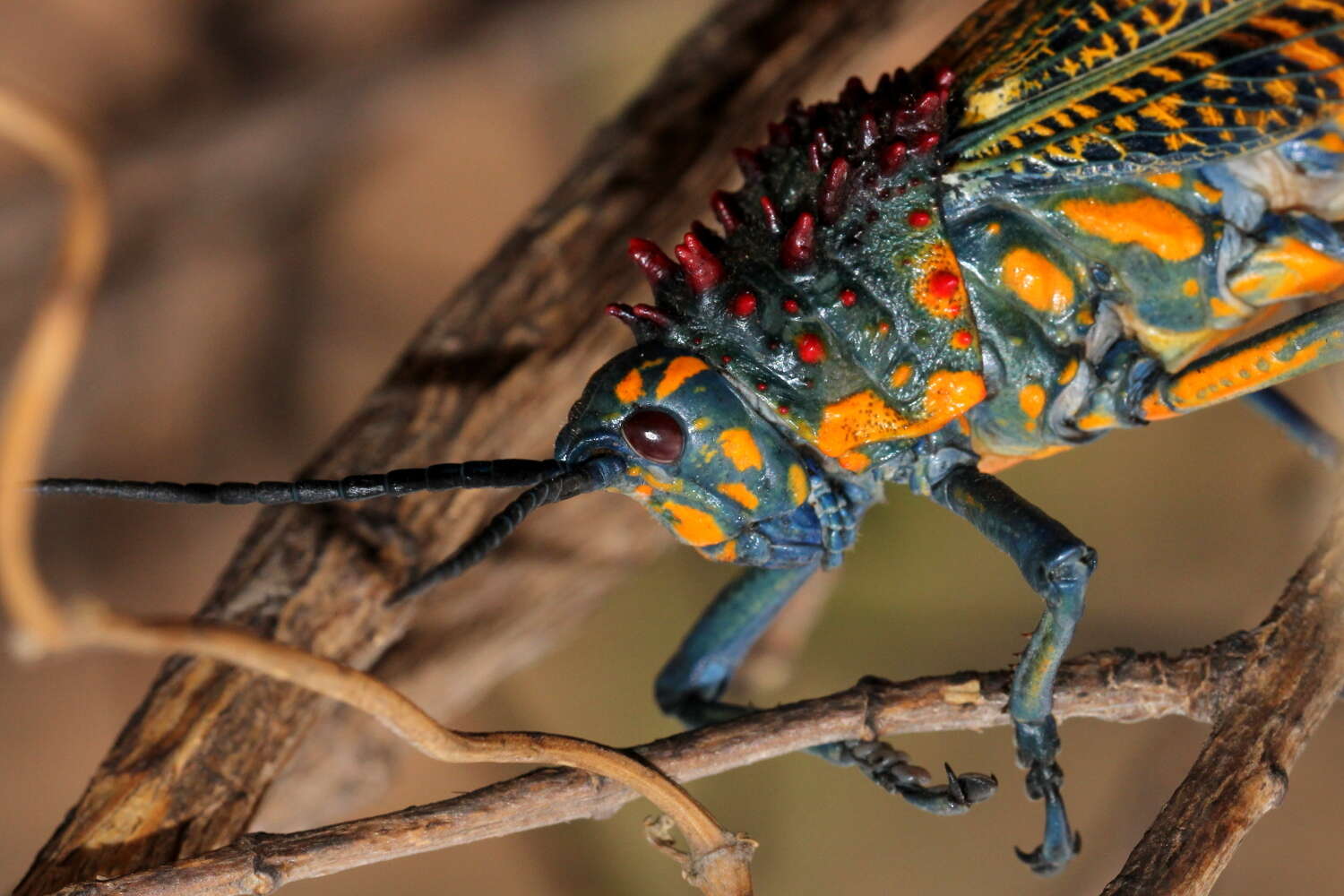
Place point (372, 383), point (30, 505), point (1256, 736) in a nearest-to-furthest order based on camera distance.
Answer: point (30, 505), point (1256, 736), point (372, 383)

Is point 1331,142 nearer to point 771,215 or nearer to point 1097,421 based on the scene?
point 1097,421

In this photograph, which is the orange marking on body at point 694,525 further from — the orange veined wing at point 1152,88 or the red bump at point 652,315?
the orange veined wing at point 1152,88

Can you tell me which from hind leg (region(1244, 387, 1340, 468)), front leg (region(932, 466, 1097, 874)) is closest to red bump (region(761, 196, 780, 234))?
front leg (region(932, 466, 1097, 874))

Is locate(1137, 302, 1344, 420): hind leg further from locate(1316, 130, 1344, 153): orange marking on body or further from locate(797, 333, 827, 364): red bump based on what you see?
locate(797, 333, 827, 364): red bump

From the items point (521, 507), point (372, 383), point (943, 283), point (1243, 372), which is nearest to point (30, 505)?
point (521, 507)

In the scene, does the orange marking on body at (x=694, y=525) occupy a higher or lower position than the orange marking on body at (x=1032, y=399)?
higher

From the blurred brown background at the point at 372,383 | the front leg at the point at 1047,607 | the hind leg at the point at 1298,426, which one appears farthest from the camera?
the blurred brown background at the point at 372,383

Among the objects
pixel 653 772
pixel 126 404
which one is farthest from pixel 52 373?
pixel 126 404

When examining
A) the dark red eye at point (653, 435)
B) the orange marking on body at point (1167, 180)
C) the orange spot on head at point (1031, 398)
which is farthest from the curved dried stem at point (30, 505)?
the orange marking on body at point (1167, 180)
